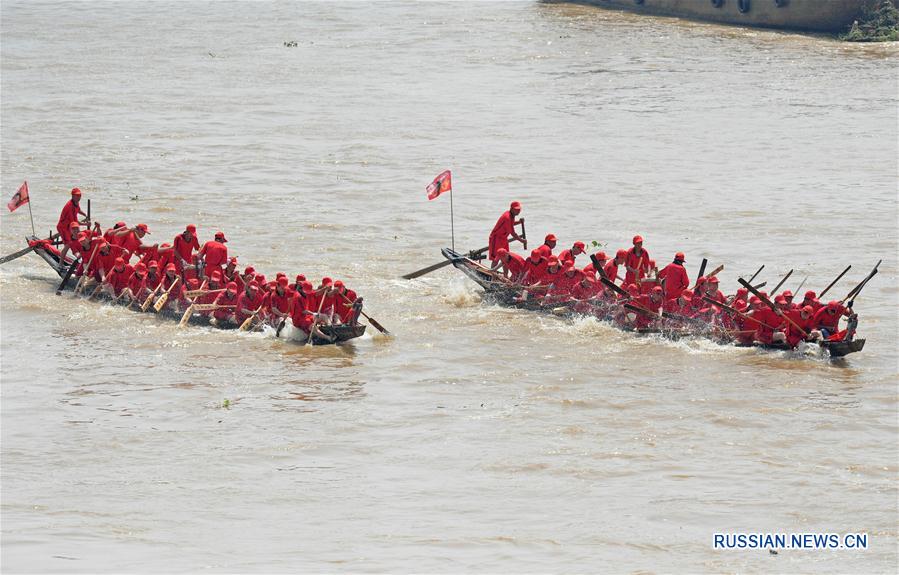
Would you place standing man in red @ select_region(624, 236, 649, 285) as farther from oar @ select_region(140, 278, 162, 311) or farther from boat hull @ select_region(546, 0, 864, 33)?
boat hull @ select_region(546, 0, 864, 33)

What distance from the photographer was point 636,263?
75.0 ft

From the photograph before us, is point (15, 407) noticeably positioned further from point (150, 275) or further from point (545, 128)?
point (545, 128)

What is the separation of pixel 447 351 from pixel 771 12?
4148 centimetres

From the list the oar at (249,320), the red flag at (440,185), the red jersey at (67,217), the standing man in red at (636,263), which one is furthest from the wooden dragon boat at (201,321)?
the standing man in red at (636,263)

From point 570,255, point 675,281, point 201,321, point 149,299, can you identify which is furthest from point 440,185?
point 149,299

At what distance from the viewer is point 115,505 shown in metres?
15.0

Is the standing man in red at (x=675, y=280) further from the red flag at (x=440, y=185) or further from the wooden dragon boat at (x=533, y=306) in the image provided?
the red flag at (x=440, y=185)

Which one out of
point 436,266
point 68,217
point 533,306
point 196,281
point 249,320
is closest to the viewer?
point 249,320

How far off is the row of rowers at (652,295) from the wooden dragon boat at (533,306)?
13 centimetres

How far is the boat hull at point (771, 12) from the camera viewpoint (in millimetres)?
55781

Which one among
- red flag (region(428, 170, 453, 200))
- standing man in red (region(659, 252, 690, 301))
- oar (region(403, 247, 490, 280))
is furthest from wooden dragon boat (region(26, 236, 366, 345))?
standing man in red (region(659, 252, 690, 301))

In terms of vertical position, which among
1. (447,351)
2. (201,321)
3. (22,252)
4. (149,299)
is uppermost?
(22,252)

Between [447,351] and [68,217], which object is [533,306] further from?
[68,217]

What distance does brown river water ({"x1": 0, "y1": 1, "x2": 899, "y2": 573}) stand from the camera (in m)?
14.5
